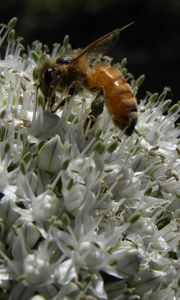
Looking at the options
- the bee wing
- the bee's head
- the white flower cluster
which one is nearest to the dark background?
the bee wing

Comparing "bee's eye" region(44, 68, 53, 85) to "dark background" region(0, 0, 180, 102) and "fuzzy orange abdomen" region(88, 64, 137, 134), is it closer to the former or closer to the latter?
"fuzzy orange abdomen" region(88, 64, 137, 134)

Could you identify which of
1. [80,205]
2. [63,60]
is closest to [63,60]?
[63,60]

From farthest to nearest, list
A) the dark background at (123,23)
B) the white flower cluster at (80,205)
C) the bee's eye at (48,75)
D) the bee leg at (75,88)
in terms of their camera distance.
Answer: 1. the dark background at (123,23)
2. the bee leg at (75,88)
3. the bee's eye at (48,75)
4. the white flower cluster at (80,205)

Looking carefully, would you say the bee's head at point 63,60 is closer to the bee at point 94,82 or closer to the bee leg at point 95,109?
the bee at point 94,82

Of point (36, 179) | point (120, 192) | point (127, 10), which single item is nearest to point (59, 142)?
point (36, 179)

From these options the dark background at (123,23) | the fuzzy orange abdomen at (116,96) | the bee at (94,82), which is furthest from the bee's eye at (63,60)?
the dark background at (123,23)

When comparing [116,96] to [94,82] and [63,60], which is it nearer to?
[94,82]
